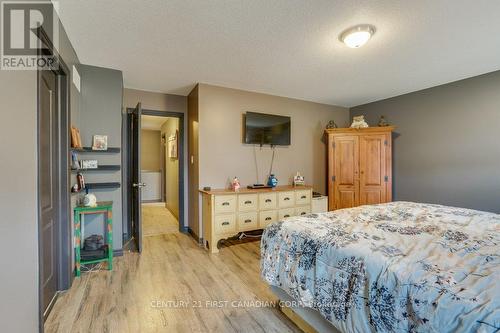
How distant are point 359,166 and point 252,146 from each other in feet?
6.68

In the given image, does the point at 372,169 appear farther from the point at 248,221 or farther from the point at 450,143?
the point at 248,221

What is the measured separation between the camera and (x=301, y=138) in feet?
14.8

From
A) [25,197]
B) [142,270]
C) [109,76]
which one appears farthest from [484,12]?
[142,270]

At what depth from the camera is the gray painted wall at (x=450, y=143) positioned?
126 inches

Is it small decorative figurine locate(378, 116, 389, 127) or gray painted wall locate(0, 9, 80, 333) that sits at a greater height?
small decorative figurine locate(378, 116, 389, 127)

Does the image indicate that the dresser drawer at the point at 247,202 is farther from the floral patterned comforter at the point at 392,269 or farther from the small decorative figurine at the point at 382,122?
the small decorative figurine at the point at 382,122

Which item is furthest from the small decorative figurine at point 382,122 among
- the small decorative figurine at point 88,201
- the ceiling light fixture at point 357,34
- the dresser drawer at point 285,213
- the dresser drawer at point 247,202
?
the small decorative figurine at point 88,201

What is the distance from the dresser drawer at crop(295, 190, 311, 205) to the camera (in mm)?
3838

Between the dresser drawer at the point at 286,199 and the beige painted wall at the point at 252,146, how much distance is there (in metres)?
0.55

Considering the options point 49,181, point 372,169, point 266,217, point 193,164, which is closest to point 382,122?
point 372,169

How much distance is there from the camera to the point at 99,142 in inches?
112

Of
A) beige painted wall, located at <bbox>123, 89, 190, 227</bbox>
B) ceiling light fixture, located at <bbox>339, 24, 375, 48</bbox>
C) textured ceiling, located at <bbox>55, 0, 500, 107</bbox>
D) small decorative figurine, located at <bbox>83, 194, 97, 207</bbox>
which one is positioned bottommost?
small decorative figurine, located at <bbox>83, 194, 97, 207</bbox>

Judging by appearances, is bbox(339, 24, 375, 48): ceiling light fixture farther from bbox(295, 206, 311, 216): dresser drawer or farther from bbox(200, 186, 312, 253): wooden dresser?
bbox(295, 206, 311, 216): dresser drawer

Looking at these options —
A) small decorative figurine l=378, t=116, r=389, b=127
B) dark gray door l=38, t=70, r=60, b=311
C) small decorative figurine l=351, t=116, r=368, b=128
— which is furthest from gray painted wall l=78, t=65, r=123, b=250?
small decorative figurine l=378, t=116, r=389, b=127
